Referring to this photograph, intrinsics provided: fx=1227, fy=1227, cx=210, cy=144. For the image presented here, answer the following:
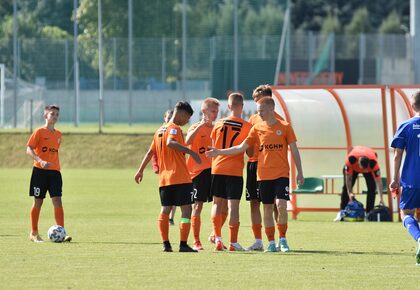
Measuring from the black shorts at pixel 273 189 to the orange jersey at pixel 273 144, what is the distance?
55 mm

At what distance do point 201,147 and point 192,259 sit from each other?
108 inches

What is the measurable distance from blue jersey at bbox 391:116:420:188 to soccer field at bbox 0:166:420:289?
924mm

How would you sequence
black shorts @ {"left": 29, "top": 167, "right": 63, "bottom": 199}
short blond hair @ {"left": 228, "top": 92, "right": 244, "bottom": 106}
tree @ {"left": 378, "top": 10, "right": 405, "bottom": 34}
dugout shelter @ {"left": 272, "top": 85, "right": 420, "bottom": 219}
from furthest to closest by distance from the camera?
tree @ {"left": 378, "top": 10, "right": 405, "bottom": 34} < dugout shelter @ {"left": 272, "top": 85, "right": 420, "bottom": 219} < black shorts @ {"left": 29, "top": 167, "right": 63, "bottom": 199} < short blond hair @ {"left": 228, "top": 92, "right": 244, "bottom": 106}

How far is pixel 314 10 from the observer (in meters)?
102

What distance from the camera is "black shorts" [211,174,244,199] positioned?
48.7 ft

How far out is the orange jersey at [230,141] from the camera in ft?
48.9

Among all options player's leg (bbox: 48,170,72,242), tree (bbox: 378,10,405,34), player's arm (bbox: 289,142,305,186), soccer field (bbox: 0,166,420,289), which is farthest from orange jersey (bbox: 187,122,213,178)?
tree (bbox: 378,10,405,34)

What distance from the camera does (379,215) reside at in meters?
22.0

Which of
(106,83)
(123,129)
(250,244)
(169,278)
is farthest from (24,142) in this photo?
(169,278)

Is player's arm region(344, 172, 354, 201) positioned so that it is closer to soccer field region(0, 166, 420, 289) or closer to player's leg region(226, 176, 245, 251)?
soccer field region(0, 166, 420, 289)

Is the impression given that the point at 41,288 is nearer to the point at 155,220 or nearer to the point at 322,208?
the point at 155,220

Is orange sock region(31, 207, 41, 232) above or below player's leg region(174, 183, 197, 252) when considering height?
below

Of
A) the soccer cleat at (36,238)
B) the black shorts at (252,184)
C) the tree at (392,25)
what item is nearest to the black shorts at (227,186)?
the black shorts at (252,184)

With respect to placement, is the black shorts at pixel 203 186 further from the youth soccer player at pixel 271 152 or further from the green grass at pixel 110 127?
the green grass at pixel 110 127
